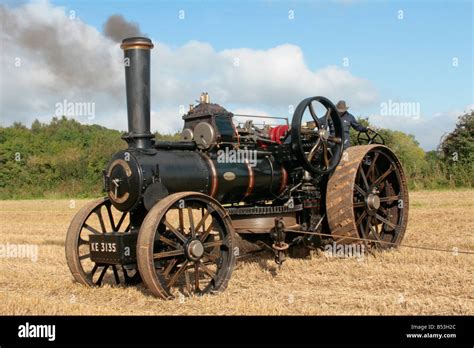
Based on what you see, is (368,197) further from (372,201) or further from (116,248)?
(116,248)

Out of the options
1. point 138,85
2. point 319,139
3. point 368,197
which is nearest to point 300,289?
point 319,139

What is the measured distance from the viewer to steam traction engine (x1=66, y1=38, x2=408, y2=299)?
569cm

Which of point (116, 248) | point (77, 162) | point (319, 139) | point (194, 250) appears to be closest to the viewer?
point (194, 250)

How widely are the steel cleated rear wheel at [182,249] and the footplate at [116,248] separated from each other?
0.80ft

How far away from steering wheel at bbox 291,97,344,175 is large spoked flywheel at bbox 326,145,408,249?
9.8 inches

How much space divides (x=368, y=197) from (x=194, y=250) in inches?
129

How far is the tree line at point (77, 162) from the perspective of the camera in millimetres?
19828

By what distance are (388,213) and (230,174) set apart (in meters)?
3.22

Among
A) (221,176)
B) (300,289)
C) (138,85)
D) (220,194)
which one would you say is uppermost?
(138,85)

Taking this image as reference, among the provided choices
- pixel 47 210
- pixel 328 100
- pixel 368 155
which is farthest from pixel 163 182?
pixel 47 210

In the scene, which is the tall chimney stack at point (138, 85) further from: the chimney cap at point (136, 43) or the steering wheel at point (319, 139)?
the steering wheel at point (319, 139)

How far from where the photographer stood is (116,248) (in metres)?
5.67

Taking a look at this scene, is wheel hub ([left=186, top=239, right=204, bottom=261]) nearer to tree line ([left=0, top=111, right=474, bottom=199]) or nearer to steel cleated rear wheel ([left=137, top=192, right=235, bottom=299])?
steel cleated rear wheel ([left=137, top=192, right=235, bottom=299])
